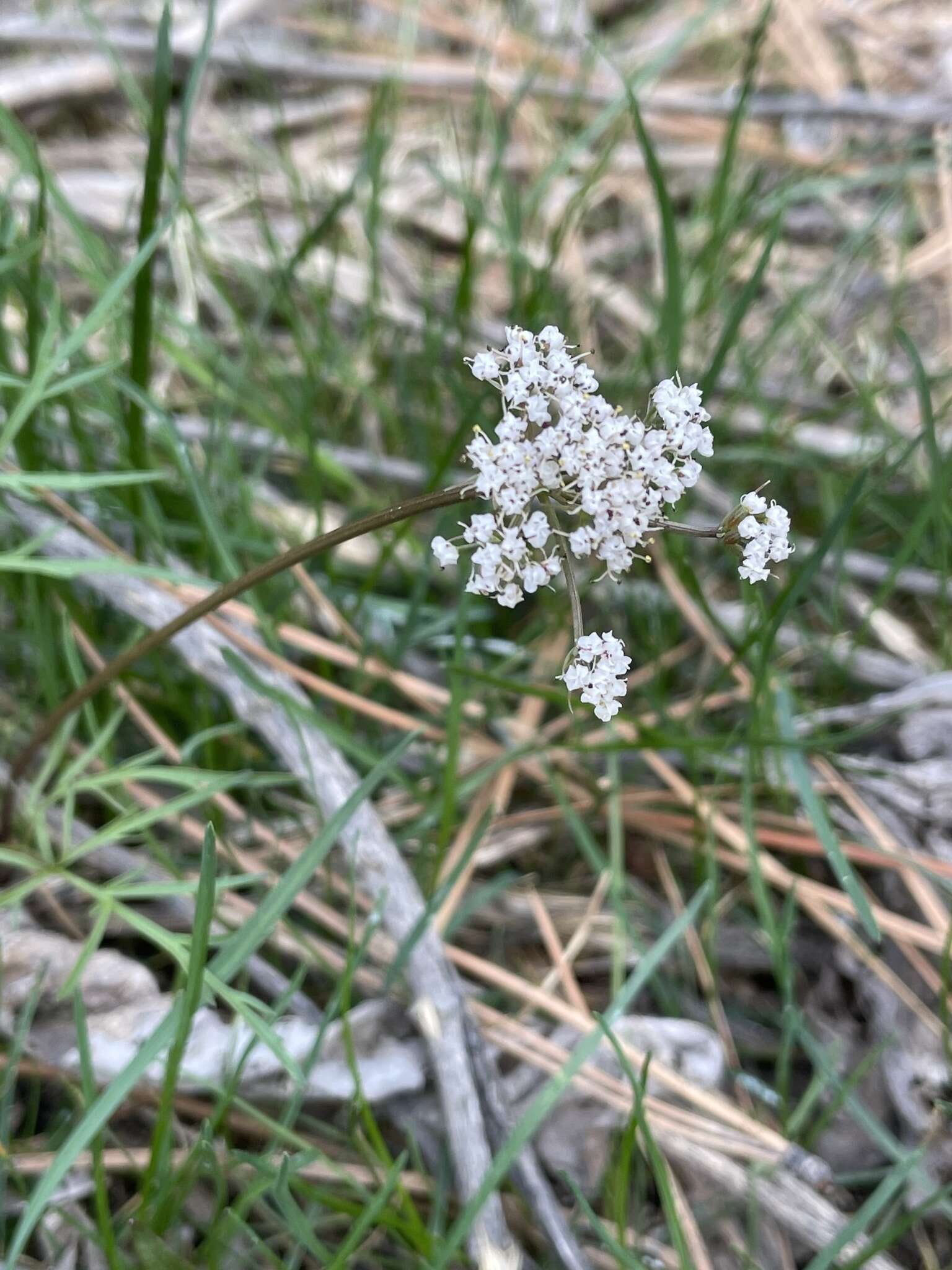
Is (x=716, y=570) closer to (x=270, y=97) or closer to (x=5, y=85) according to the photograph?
(x=270, y=97)

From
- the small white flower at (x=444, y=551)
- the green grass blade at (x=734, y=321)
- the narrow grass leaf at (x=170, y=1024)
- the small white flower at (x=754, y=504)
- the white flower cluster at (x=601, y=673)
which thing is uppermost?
the green grass blade at (x=734, y=321)

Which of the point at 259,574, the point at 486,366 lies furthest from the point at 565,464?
the point at 259,574

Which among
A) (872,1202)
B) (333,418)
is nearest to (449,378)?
(333,418)

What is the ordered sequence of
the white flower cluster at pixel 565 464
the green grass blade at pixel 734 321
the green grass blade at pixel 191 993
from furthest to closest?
the green grass blade at pixel 734 321
the green grass blade at pixel 191 993
the white flower cluster at pixel 565 464

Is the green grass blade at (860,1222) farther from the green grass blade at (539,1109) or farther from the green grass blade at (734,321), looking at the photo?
the green grass blade at (734,321)

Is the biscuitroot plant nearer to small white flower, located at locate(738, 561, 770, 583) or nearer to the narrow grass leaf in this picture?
small white flower, located at locate(738, 561, 770, 583)

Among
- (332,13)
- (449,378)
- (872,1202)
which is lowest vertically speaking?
(872,1202)

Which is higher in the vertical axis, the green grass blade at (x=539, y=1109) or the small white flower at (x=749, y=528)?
the small white flower at (x=749, y=528)

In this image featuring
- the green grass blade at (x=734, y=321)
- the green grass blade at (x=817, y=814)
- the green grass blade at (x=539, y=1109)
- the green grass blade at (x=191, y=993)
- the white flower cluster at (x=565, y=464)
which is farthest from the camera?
the green grass blade at (x=734, y=321)

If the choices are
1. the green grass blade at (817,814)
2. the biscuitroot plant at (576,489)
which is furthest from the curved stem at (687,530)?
the green grass blade at (817,814)
